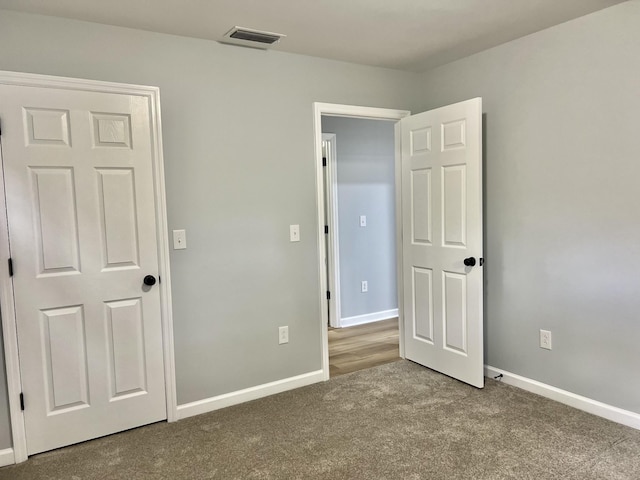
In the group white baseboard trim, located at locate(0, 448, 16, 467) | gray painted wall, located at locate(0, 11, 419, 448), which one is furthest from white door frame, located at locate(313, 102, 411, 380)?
white baseboard trim, located at locate(0, 448, 16, 467)

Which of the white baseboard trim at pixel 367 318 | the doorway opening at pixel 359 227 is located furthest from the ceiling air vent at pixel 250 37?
the white baseboard trim at pixel 367 318

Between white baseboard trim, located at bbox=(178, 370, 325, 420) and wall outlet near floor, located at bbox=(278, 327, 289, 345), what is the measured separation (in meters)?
0.28

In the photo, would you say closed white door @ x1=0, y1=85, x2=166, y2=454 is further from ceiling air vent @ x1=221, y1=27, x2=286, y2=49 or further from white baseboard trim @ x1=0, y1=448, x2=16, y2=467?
ceiling air vent @ x1=221, y1=27, x2=286, y2=49

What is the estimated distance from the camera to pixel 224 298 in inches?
115

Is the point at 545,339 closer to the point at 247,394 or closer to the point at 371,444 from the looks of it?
the point at 371,444

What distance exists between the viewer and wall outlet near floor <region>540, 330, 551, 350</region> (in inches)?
114

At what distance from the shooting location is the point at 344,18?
8.24ft

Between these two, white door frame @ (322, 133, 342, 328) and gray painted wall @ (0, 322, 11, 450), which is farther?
white door frame @ (322, 133, 342, 328)

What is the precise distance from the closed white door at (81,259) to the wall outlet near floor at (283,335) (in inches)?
32.4

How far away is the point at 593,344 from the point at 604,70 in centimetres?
161

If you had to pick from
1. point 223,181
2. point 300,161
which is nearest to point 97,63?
point 223,181

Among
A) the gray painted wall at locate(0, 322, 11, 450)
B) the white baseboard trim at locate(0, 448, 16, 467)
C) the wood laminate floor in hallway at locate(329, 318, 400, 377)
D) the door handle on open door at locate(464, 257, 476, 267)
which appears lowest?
the wood laminate floor in hallway at locate(329, 318, 400, 377)

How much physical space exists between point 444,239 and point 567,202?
84 cm

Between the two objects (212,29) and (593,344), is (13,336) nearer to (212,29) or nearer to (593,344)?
(212,29)
